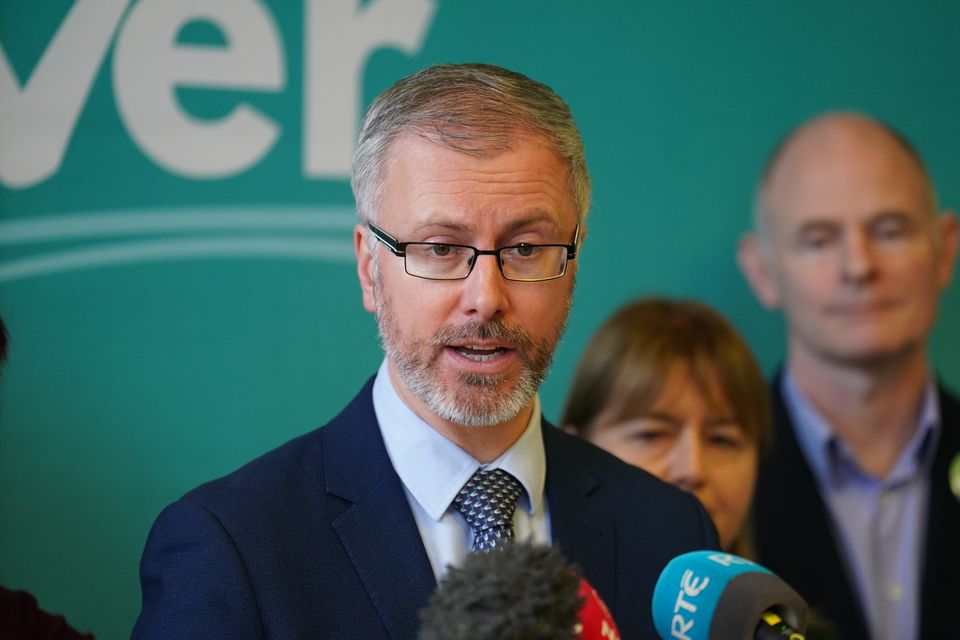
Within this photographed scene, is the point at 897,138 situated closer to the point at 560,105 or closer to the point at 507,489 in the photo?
the point at 560,105

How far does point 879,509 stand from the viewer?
11.0 ft

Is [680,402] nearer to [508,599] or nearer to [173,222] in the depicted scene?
[173,222]

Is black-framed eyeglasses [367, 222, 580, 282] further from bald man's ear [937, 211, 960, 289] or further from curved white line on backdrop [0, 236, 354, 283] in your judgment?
bald man's ear [937, 211, 960, 289]

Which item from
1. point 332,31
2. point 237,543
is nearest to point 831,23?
point 332,31

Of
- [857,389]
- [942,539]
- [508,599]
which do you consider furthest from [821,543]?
[508,599]

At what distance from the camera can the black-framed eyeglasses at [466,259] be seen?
1.75 metres

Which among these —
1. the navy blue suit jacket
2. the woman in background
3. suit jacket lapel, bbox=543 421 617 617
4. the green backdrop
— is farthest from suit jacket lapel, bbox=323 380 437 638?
the woman in background

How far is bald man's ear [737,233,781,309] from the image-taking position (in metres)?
3.35

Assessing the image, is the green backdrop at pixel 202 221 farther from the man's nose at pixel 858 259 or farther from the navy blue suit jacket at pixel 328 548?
the navy blue suit jacket at pixel 328 548

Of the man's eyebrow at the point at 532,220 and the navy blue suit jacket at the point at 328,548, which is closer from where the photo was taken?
the navy blue suit jacket at the point at 328,548

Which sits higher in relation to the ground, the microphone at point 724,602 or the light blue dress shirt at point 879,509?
the microphone at point 724,602

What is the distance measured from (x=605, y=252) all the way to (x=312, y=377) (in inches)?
35.5

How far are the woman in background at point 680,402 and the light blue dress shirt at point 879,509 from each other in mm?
272

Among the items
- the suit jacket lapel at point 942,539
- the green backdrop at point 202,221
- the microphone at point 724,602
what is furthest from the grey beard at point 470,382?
the suit jacket lapel at point 942,539
